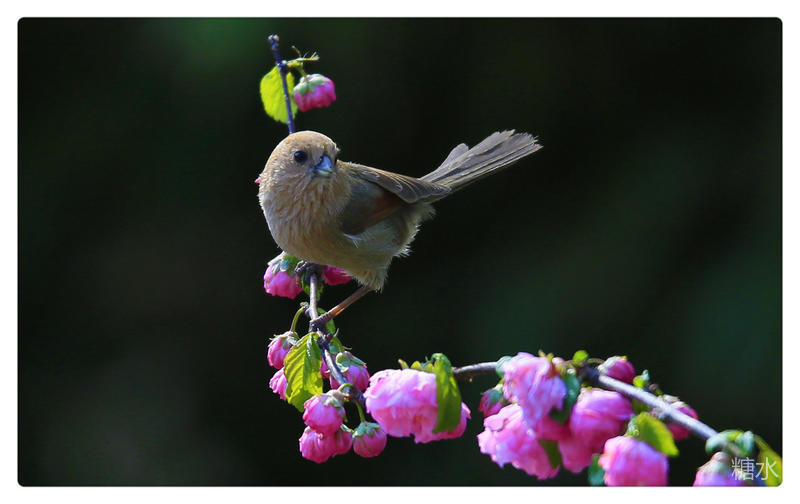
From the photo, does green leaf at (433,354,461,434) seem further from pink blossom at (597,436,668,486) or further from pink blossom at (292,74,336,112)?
pink blossom at (292,74,336,112)

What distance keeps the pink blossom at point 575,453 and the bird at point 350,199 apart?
0.58m

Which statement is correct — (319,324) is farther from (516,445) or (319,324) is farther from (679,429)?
(679,429)

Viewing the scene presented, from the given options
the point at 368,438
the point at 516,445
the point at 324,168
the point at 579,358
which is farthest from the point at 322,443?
the point at 324,168

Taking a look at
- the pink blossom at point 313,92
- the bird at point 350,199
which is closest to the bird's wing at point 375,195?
the bird at point 350,199

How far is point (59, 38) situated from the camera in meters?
2.01

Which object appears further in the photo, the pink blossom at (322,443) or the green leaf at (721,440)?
the pink blossom at (322,443)

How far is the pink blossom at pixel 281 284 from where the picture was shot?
5.29 feet

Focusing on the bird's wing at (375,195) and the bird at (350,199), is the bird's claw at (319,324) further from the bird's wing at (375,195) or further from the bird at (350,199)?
the bird's wing at (375,195)

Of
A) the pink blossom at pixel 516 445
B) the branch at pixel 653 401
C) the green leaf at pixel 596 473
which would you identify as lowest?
the green leaf at pixel 596 473

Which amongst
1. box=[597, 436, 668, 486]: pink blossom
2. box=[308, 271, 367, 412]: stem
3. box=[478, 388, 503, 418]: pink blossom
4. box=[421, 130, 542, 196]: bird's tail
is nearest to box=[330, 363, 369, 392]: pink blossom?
box=[308, 271, 367, 412]: stem

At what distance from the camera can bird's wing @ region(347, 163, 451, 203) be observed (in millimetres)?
1858

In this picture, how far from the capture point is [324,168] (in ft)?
5.35

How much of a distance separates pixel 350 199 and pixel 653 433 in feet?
3.30

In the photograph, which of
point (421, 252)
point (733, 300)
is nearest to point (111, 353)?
point (421, 252)
